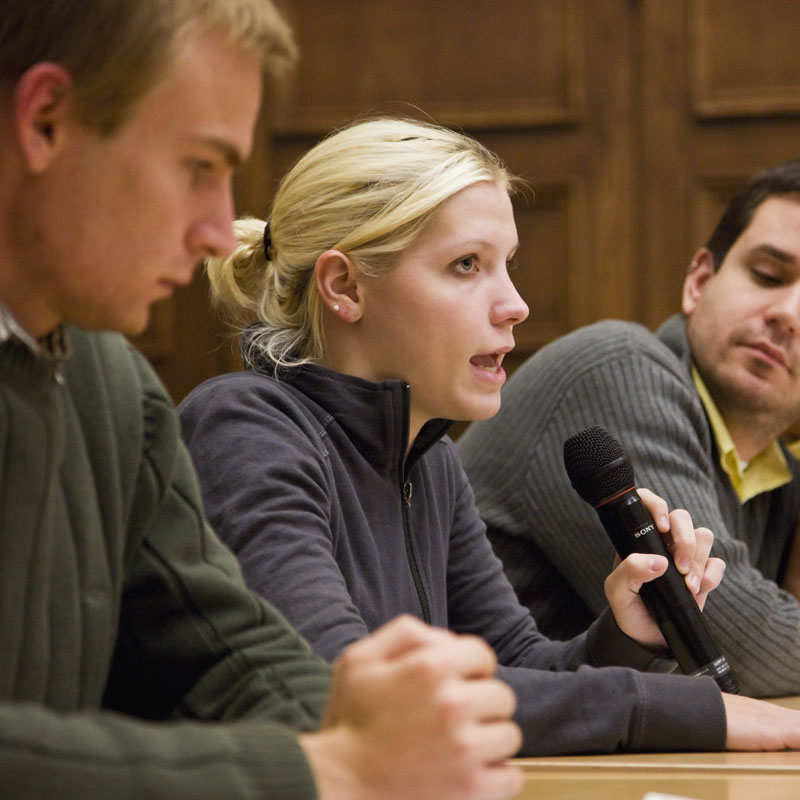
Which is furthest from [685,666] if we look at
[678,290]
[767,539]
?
[678,290]

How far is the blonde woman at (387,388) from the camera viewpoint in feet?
4.20

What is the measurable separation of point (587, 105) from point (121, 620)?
2.28 metres

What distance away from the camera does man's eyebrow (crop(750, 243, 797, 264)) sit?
194 cm

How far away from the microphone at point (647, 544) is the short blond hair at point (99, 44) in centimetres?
70

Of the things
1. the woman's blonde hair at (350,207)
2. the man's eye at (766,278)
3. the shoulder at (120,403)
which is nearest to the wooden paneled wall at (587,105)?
the man's eye at (766,278)

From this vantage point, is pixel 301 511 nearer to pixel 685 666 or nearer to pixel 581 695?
pixel 581 695

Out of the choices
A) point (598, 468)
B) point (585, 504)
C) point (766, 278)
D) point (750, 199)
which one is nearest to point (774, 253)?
point (766, 278)

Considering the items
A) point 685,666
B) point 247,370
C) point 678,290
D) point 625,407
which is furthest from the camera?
point 678,290

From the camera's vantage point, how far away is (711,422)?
188cm

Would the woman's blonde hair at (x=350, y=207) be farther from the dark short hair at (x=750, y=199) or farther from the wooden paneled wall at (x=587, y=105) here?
the wooden paneled wall at (x=587, y=105)

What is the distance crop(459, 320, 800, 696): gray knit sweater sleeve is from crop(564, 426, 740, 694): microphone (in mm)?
335

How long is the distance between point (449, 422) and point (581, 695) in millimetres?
410

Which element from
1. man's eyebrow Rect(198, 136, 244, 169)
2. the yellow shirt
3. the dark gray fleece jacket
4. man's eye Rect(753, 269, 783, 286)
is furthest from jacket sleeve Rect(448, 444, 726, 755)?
man's eye Rect(753, 269, 783, 286)

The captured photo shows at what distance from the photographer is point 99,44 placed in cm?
74
